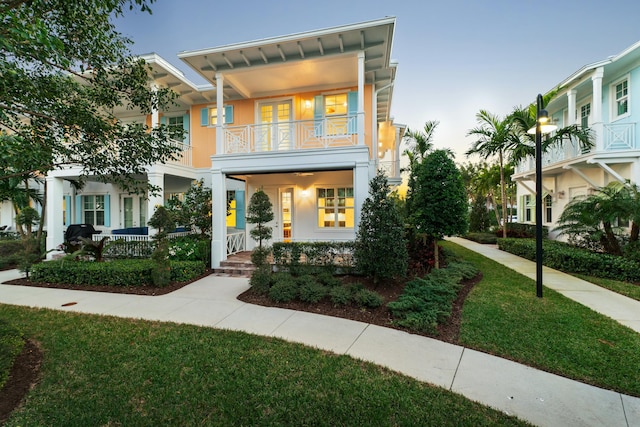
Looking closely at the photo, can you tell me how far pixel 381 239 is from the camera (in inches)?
246

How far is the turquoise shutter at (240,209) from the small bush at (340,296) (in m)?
6.42

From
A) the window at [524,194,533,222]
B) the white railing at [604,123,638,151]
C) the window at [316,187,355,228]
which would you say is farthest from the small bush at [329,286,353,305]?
the window at [524,194,533,222]

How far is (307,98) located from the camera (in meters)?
10.5

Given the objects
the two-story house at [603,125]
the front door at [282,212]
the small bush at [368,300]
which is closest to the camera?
the small bush at [368,300]

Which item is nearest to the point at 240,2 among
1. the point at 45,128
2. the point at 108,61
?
the point at 108,61

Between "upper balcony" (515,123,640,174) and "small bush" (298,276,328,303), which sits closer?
"small bush" (298,276,328,303)

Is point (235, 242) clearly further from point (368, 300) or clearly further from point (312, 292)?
point (368, 300)

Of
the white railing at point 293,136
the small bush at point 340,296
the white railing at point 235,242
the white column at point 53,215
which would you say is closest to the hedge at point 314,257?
the small bush at point 340,296

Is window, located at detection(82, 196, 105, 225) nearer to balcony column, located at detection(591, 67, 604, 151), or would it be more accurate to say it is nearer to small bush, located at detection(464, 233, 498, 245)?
small bush, located at detection(464, 233, 498, 245)

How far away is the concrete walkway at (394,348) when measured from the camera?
9.00 ft

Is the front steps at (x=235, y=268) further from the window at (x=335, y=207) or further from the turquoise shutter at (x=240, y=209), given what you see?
Answer: the window at (x=335, y=207)

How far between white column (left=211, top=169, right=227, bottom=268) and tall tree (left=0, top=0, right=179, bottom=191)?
3904mm

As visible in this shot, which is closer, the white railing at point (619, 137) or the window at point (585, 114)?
the white railing at point (619, 137)

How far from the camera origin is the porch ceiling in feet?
24.9
